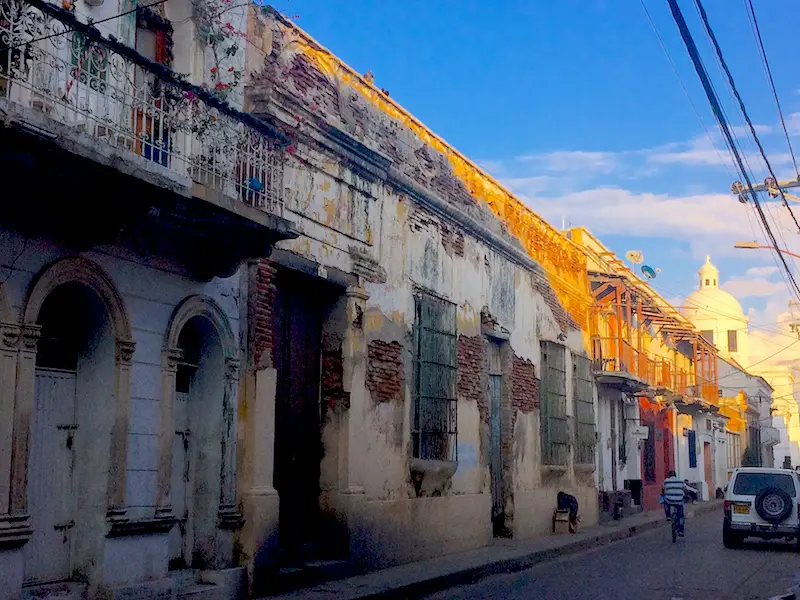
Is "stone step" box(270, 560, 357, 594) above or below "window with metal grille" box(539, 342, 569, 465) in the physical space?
below

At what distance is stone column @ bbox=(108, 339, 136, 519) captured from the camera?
27.9ft

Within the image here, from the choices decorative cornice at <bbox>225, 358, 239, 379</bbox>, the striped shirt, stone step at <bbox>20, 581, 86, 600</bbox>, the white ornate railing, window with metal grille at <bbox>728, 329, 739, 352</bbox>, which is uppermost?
window with metal grille at <bbox>728, 329, 739, 352</bbox>

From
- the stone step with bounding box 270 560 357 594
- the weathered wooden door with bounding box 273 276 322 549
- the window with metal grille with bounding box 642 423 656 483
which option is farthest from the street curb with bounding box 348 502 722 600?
the window with metal grille with bounding box 642 423 656 483

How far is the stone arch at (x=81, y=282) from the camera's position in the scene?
7.74 m

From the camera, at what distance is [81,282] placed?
8.27 metres

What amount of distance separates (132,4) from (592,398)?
55.3 ft

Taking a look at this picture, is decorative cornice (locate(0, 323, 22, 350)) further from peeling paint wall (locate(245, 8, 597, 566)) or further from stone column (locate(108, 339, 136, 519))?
peeling paint wall (locate(245, 8, 597, 566))

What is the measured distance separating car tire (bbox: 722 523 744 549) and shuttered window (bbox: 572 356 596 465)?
156 inches

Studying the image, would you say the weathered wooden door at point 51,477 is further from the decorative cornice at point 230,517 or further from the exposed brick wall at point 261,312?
the exposed brick wall at point 261,312

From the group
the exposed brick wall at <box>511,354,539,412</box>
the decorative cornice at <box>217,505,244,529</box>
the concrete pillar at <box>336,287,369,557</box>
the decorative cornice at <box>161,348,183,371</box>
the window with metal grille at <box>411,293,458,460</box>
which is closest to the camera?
the decorative cornice at <box>161,348,183,371</box>

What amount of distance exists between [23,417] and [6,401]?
231 mm

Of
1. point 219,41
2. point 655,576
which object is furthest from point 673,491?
point 219,41

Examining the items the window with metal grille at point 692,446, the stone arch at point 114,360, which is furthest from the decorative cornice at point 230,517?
the window with metal grille at point 692,446

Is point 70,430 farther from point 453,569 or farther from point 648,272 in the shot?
point 648,272
